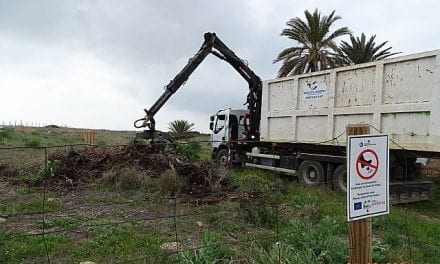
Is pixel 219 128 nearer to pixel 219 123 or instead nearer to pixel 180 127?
pixel 219 123

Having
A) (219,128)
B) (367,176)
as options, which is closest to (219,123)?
(219,128)

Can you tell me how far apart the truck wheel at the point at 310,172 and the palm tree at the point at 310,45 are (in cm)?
1012

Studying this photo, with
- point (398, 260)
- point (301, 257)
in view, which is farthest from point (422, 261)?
point (301, 257)

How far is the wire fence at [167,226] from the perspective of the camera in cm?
455

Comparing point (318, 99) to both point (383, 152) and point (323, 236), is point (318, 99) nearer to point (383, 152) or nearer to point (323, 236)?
point (323, 236)

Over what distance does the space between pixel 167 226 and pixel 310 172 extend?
20.7 ft

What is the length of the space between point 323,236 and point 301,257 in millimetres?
692

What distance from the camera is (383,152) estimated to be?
3.28m

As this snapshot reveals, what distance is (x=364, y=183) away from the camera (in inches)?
125

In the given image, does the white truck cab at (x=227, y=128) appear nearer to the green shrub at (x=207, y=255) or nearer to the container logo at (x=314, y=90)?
the container logo at (x=314, y=90)

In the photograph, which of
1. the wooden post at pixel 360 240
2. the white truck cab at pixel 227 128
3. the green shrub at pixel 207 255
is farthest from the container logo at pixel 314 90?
the wooden post at pixel 360 240

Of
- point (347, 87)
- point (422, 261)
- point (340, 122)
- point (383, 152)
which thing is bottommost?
point (422, 261)

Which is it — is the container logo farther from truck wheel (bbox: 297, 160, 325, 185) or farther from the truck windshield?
the truck windshield

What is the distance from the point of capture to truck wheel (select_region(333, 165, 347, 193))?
10.2 metres
